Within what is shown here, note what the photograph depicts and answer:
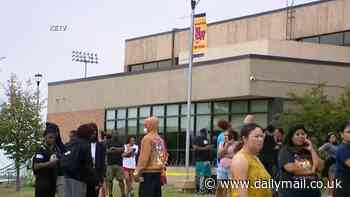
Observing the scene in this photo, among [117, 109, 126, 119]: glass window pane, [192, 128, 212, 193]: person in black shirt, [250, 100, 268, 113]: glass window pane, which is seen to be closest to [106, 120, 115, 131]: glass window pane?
[117, 109, 126, 119]: glass window pane

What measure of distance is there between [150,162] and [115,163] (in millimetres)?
7572

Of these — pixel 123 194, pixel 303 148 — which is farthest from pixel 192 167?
pixel 303 148

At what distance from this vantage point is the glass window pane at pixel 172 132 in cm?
4344

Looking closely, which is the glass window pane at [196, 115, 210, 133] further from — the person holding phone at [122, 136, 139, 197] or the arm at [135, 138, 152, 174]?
the arm at [135, 138, 152, 174]

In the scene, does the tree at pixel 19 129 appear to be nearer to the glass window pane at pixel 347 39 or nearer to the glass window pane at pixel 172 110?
the glass window pane at pixel 172 110

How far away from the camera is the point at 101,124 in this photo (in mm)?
50406

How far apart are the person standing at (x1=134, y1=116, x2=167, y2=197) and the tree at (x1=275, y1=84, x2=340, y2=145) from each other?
16654 millimetres

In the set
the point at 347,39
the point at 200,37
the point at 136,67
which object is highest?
the point at 347,39

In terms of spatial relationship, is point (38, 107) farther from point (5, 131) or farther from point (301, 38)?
point (301, 38)

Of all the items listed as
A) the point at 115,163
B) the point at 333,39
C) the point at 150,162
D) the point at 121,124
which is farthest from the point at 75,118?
the point at 150,162

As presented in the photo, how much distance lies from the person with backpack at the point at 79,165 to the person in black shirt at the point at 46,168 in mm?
847

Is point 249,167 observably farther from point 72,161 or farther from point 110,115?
point 110,115

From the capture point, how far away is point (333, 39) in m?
47.4

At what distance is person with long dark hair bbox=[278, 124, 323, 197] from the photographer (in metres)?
11.2
